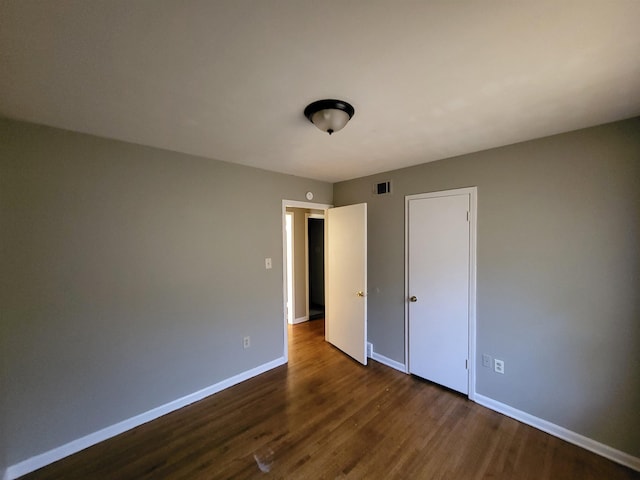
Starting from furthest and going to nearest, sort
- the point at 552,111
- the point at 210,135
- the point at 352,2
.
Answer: the point at 210,135, the point at 552,111, the point at 352,2

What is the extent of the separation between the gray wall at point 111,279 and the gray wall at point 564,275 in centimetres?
244

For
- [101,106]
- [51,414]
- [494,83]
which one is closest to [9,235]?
[101,106]

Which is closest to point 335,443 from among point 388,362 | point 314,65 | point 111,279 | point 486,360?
point 388,362

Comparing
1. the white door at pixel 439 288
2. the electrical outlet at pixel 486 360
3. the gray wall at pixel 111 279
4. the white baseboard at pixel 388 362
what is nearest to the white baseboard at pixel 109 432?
the gray wall at pixel 111 279

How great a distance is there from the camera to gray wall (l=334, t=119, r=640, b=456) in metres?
1.85

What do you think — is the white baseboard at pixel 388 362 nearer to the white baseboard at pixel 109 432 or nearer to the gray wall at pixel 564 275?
the gray wall at pixel 564 275

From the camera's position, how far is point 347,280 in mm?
3520

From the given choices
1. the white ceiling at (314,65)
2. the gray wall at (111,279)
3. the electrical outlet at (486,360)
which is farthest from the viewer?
the electrical outlet at (486,360)

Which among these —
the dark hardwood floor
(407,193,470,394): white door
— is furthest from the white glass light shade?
the dark hardwood floor

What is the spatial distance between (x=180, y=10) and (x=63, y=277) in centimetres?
202

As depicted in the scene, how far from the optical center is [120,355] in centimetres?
216

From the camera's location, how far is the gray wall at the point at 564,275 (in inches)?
72.9

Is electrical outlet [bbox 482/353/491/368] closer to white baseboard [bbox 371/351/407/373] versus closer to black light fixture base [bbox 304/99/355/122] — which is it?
white baseboard [bbox 371/351/407/373]

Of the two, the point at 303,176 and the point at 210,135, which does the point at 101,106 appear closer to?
the point at 210,135
